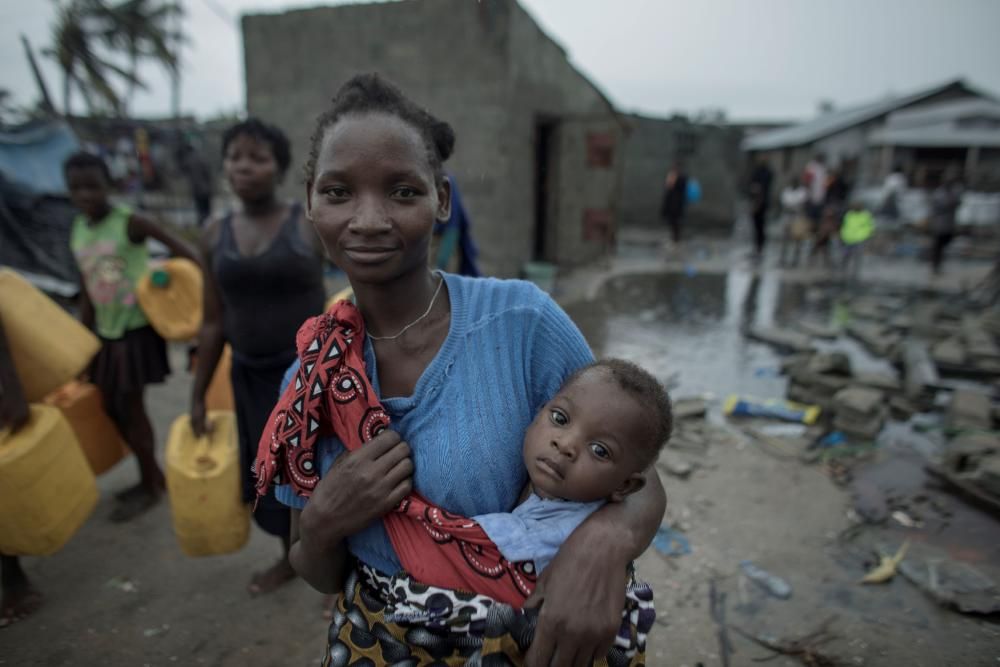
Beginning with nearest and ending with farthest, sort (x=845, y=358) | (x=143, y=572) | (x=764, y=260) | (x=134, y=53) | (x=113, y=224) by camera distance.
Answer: (x=143, y=572), (x=113, y=224), (x=845, y=358), (x=764, y=260), (x=134, y=53)

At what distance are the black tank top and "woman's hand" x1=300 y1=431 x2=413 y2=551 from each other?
1.51 metres

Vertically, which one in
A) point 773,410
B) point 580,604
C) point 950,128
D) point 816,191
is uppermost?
point 950,128

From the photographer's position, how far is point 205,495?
249 centimetres

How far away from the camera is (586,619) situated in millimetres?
962

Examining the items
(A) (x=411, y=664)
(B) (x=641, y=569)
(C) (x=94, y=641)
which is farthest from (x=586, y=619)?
(C) (x=94, y=641)

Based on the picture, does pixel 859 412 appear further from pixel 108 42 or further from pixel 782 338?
pixel 108 42

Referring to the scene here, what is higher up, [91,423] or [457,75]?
[457,75]

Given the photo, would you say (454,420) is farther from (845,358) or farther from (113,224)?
(845,358)

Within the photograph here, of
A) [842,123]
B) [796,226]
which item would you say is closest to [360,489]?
[796,226]

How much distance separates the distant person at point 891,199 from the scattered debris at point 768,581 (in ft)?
59.4

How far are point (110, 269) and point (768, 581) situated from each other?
3849 millimetres

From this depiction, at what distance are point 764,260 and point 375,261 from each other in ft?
43.5

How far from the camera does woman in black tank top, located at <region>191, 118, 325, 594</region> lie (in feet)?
8.08

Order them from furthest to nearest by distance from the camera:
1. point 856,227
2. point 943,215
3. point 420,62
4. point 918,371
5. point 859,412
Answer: point 943,215
point 856,227
point 420,62
point 918,371
point 859,412
